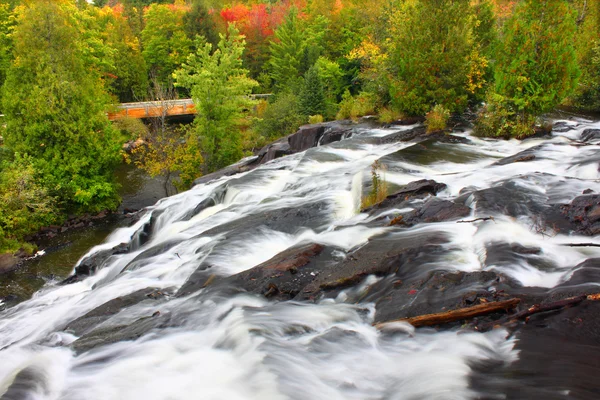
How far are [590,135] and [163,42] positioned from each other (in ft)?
141

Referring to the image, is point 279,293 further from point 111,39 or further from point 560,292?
point 111,39

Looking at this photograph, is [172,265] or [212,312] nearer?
[212,312]

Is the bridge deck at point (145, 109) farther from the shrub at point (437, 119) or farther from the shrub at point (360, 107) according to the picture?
the shrub at point (437, 119)

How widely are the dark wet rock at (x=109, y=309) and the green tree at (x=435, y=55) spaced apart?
14930 mm

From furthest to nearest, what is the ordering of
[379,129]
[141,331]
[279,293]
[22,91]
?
1. [379,129]
2. [22,91]
3. [279,293]
4. [141,331]

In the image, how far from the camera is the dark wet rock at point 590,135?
14627 millimetres

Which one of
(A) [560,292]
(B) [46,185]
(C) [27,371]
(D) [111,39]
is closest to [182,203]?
(B) [46,185]

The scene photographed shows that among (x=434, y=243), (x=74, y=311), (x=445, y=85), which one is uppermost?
(x=445, y=85)

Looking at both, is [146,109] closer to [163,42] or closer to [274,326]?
[163,42]

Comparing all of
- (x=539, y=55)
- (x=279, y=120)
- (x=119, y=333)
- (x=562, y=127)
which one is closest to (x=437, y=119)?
(x=539, y=55)

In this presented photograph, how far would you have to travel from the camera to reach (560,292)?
17.7ft

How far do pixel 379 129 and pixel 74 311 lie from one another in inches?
571

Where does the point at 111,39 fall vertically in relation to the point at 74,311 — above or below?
above

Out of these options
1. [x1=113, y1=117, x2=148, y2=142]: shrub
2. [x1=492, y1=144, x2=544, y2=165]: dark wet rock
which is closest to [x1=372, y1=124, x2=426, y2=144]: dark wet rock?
[x1=492, y1=144, x2=544, y2=165]: dark wet rock
